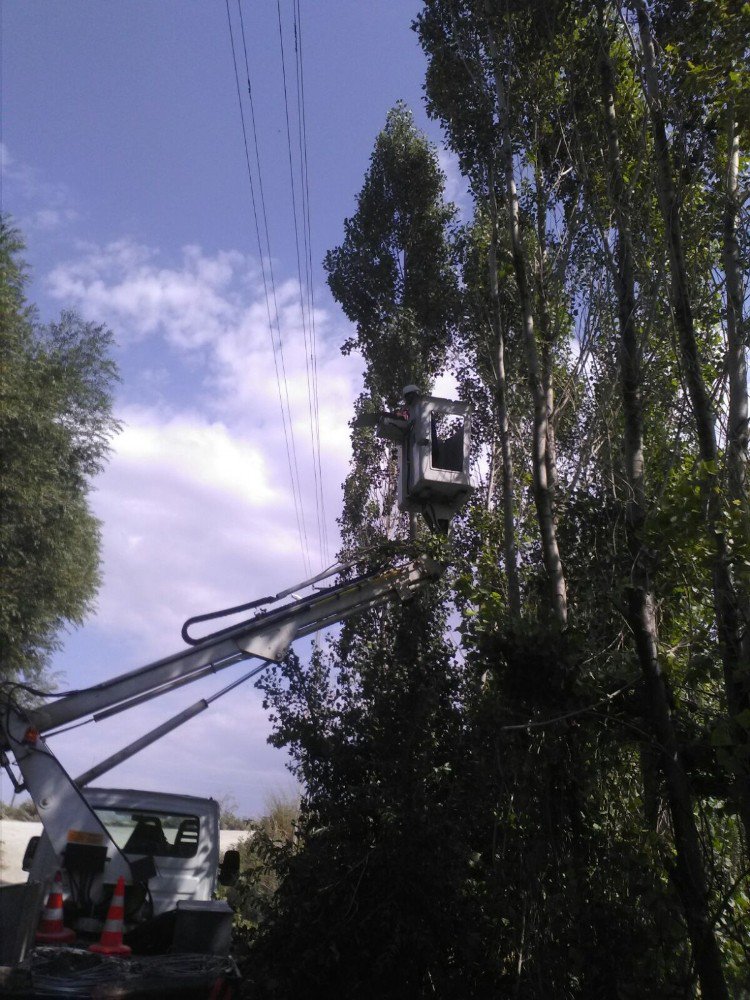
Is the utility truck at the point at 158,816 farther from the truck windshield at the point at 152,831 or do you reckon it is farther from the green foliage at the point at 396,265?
the green foliage at the point at 396,265

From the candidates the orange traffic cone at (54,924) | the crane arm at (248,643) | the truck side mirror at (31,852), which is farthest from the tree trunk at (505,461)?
the truck side mirror at (31,852)

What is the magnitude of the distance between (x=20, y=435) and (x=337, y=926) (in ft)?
46.8

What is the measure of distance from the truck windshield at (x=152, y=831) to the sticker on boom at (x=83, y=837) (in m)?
1.05

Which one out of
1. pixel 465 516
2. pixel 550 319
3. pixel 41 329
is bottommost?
pixel 465 516

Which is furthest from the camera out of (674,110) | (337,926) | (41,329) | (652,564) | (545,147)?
(41,329)

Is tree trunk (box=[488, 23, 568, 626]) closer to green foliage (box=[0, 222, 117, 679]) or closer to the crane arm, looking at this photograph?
the crane arm

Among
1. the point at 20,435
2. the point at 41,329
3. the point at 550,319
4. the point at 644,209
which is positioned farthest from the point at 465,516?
the point at 41,329

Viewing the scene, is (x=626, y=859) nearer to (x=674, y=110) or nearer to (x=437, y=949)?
(x=437, y=949)

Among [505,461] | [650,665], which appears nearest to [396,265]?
[505,461]

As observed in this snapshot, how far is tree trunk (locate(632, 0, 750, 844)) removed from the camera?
4.73 metres

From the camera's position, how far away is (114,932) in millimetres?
6562

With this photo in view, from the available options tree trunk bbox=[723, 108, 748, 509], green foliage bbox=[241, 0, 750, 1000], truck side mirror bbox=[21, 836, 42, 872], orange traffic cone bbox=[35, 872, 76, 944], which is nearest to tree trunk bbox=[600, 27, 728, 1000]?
green foliage bbox=[241, 0, 750, 1000]

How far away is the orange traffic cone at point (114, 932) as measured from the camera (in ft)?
20.9

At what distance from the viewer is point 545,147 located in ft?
34.2
